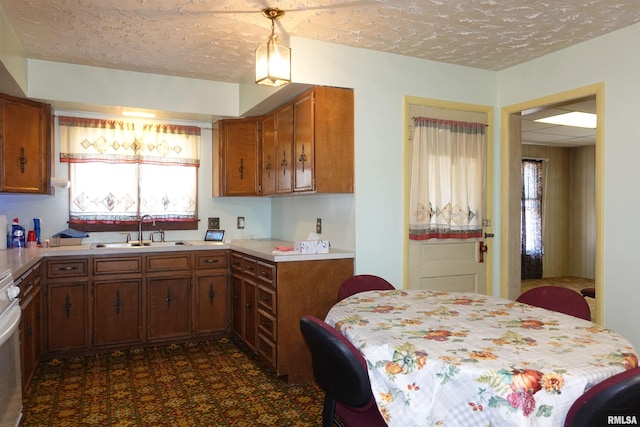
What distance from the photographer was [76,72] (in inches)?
155

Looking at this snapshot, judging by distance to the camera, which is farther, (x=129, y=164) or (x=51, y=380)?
(x=129, y=164)

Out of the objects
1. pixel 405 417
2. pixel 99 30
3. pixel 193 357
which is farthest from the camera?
pixel 193 357

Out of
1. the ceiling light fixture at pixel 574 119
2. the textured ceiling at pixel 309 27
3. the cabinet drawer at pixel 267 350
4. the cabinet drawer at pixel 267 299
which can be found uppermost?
the textured ceiling at pixel 309 27

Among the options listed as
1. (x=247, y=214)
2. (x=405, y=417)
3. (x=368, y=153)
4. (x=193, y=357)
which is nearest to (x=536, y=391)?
(x=405, y=417)

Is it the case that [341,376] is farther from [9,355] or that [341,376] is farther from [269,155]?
[269,155]

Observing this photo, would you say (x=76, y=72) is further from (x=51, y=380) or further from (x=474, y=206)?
(x=474, y=206)

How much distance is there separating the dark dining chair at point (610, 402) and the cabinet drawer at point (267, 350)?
2.32 m

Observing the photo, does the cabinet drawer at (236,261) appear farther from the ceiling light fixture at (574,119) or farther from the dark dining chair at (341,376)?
the ceiling light fixture at (574,119)

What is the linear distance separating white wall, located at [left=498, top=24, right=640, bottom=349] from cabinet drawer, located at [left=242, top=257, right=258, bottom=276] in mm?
2567

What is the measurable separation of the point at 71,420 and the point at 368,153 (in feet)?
8.80

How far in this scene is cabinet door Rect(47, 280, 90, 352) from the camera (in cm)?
372

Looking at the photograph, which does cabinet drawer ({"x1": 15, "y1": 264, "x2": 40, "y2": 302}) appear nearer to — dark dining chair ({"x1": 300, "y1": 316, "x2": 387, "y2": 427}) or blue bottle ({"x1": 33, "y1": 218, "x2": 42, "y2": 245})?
blue bottle ({"x1": 33, "y1": 218, "x2": 42, "y2": 245})
